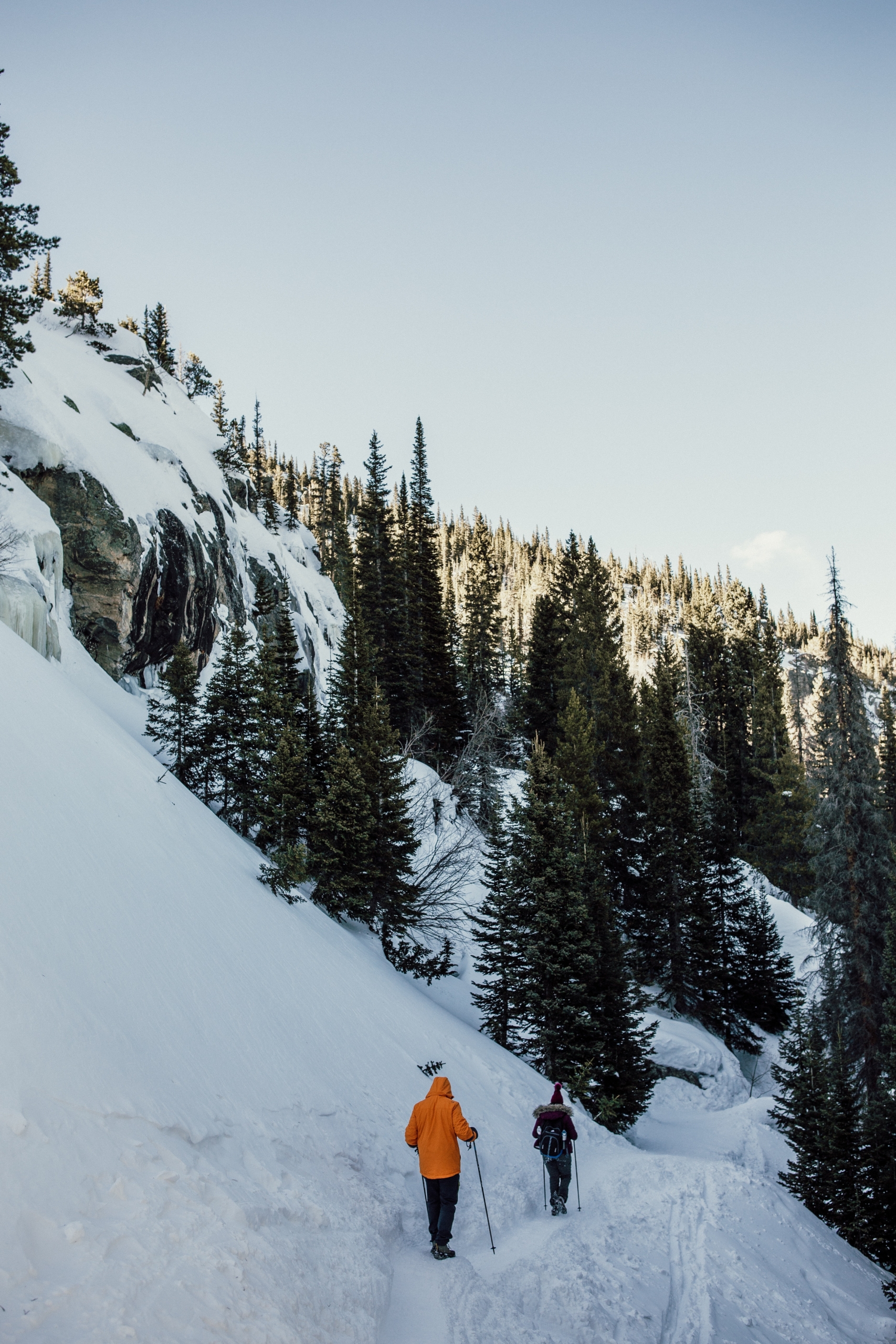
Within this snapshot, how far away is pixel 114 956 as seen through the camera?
22.7 ft

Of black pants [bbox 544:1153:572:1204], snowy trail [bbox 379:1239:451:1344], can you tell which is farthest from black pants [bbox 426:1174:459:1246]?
black pants [bbox 544:1153:572:1204]

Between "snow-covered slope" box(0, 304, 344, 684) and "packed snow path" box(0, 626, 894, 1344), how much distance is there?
10644 mm

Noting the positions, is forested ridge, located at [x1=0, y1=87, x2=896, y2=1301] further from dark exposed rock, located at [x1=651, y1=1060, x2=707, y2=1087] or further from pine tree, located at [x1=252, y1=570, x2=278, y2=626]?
dark exposed rock, located at [x1=651, y1=1060, x2=707, y2=1087]

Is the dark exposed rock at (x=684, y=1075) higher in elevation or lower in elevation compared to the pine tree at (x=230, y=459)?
lower

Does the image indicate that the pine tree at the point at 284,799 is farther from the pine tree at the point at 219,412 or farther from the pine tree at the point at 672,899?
the pine tree at the point at 219,412

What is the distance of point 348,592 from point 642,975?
39.1m

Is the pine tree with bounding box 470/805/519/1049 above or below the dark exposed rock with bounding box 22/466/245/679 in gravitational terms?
below

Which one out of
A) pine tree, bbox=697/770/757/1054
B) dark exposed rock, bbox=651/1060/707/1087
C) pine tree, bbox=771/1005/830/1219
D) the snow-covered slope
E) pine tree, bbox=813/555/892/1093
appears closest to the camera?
pine tree, bbox=771/1005/830/1219

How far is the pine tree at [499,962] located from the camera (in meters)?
16.7

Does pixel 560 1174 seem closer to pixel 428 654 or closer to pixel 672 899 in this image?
pixel 672 899

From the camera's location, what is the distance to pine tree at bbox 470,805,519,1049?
1666cm

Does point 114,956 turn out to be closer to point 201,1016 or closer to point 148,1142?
point 201,1016

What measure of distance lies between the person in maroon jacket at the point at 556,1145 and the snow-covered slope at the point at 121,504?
15.0 metres

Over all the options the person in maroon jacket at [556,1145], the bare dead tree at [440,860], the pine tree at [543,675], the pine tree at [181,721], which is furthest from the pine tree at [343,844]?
the pine tree at [543,675]
